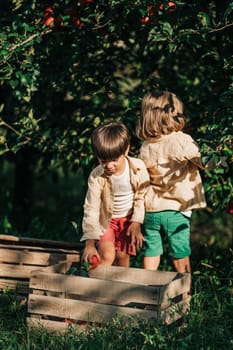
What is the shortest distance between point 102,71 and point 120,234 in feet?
4.45

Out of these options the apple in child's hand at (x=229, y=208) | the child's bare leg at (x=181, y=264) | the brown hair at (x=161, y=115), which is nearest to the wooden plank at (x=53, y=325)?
the child's bare leg at (x=181, y=264)

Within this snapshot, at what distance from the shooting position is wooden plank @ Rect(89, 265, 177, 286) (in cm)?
438

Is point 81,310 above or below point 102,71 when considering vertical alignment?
below

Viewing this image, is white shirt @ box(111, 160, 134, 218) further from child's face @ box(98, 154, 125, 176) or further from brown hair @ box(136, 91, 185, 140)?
brown hair @ box(136, 91, 185, 140)

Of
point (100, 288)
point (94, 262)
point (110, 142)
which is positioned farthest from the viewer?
point (94, 262)

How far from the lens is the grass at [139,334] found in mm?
3824

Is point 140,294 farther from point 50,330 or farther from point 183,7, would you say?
point 183,7

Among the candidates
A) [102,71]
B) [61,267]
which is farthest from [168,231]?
[102,71]

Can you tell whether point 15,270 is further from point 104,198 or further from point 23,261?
point 104,198

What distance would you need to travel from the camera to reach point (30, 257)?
4863mm

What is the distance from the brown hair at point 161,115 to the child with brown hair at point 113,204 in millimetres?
166

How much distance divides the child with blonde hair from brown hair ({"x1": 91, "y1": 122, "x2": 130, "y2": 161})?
0.23 metres

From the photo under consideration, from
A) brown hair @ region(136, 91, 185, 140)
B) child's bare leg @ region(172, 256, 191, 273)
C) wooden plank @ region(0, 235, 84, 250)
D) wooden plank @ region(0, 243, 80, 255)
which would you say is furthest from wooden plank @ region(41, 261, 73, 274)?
brown hair @ region(136, 91, 185, 140)

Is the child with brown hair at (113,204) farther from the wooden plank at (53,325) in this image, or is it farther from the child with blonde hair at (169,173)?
the wooden plank at (53,325)
